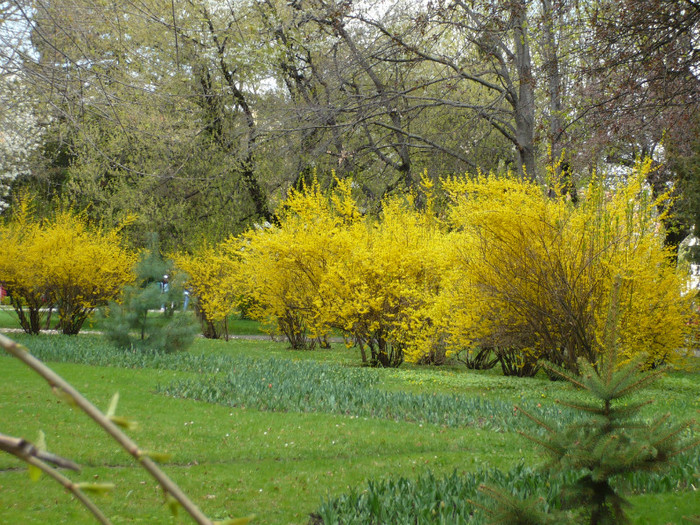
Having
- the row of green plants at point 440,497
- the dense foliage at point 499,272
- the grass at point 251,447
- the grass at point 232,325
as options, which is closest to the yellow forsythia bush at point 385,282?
the dense foliage at point 499,272

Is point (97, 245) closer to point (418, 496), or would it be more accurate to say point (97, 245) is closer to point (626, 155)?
point (418, 496)

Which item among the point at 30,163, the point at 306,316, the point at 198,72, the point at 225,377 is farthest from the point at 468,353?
the point at 30,163

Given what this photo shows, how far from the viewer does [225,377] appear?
31.1 feet

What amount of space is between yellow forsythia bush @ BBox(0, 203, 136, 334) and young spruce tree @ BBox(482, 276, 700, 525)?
48.8 ft

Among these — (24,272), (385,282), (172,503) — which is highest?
(24,272)

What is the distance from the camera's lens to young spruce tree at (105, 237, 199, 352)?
40.9ft

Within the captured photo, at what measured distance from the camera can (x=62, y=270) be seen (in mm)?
15469

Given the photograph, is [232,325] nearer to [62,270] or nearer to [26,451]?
[62,270]

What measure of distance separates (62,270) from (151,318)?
409cm

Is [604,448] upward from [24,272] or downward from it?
downward

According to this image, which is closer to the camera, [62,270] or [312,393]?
[312,393]

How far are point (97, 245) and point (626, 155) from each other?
1614 centimetres

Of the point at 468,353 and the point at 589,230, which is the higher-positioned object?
the point at 589,230

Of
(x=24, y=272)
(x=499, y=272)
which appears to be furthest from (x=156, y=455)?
(x=24, y=272)
